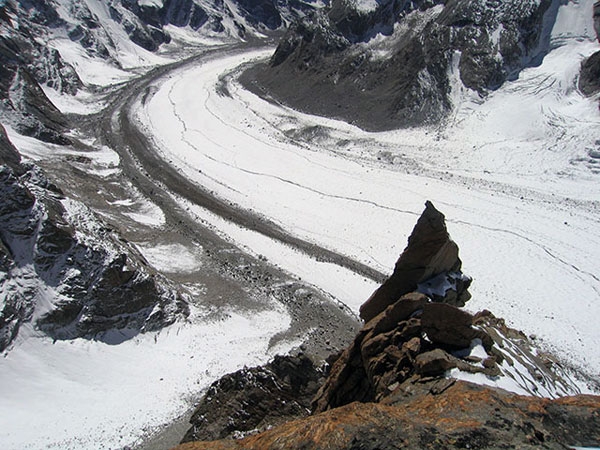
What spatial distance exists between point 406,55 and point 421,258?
40244 mm

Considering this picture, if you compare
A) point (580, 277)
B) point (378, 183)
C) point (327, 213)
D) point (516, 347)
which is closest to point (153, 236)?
point (327, 213)

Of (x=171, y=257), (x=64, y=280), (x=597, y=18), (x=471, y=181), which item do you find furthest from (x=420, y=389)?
(x=597, y=18)

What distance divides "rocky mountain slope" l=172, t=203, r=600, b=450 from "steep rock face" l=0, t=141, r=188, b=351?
723 cm

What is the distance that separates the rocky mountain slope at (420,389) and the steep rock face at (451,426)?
0.02 meters

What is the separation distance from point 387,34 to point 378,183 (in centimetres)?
2828

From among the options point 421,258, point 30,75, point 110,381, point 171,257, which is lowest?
point 110,381

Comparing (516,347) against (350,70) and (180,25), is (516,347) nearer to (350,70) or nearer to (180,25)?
(350,70)

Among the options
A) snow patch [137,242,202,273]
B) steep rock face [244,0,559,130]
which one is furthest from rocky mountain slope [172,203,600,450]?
steep rock face [244,0,559,130]

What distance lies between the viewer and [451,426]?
25.8 ft

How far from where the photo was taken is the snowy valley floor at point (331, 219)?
1664cm

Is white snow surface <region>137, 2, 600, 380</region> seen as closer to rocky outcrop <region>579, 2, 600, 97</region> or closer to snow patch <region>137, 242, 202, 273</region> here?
rocky outcrop <region>579, 2, 600, 97</region>

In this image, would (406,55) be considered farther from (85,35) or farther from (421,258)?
(85,35)

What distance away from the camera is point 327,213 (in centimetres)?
3225

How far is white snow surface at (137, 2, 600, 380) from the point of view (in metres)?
24.2
